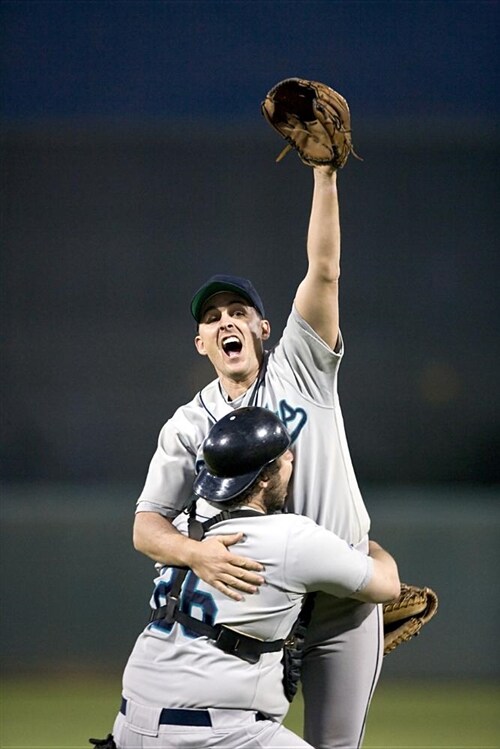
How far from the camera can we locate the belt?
75.2 inches

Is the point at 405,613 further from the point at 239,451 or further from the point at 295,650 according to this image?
the point at 239,451

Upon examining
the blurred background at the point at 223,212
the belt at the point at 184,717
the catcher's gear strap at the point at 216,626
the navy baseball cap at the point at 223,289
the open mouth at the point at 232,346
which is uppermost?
the blurred background at the point at 223,212

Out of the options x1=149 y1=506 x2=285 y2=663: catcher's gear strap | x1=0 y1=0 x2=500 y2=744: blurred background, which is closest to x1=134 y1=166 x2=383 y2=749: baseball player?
Answer: x1=149 y1=506 x2=285 y2=663: catcher's gear strap

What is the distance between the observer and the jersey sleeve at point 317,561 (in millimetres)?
1949

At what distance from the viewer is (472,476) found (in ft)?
17.5

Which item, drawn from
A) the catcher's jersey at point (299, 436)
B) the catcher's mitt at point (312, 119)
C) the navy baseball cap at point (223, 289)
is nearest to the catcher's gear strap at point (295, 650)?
the catcher's jersey at point (299, 436)

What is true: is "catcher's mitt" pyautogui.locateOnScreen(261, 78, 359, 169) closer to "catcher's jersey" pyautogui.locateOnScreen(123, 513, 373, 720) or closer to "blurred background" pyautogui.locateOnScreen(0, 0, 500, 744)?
"catcher's jersey" pyautogui.locateOnScreen(123, 513, 373, 720)

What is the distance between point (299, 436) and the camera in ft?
7.36

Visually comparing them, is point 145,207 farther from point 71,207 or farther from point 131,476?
point 131,476

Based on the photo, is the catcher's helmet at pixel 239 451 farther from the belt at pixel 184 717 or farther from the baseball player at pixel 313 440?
the belt at pixel 184 717

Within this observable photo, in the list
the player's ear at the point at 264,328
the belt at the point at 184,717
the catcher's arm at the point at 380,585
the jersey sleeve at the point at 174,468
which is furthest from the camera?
the player's ear at the point at 264,328

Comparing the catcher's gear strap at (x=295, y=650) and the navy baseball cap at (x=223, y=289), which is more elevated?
the navy baseball cap at (x=223, y=289)

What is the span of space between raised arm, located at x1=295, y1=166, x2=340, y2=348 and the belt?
2.72 feet

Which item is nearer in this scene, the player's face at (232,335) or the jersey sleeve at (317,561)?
the jersey sleeve at (317,561)
